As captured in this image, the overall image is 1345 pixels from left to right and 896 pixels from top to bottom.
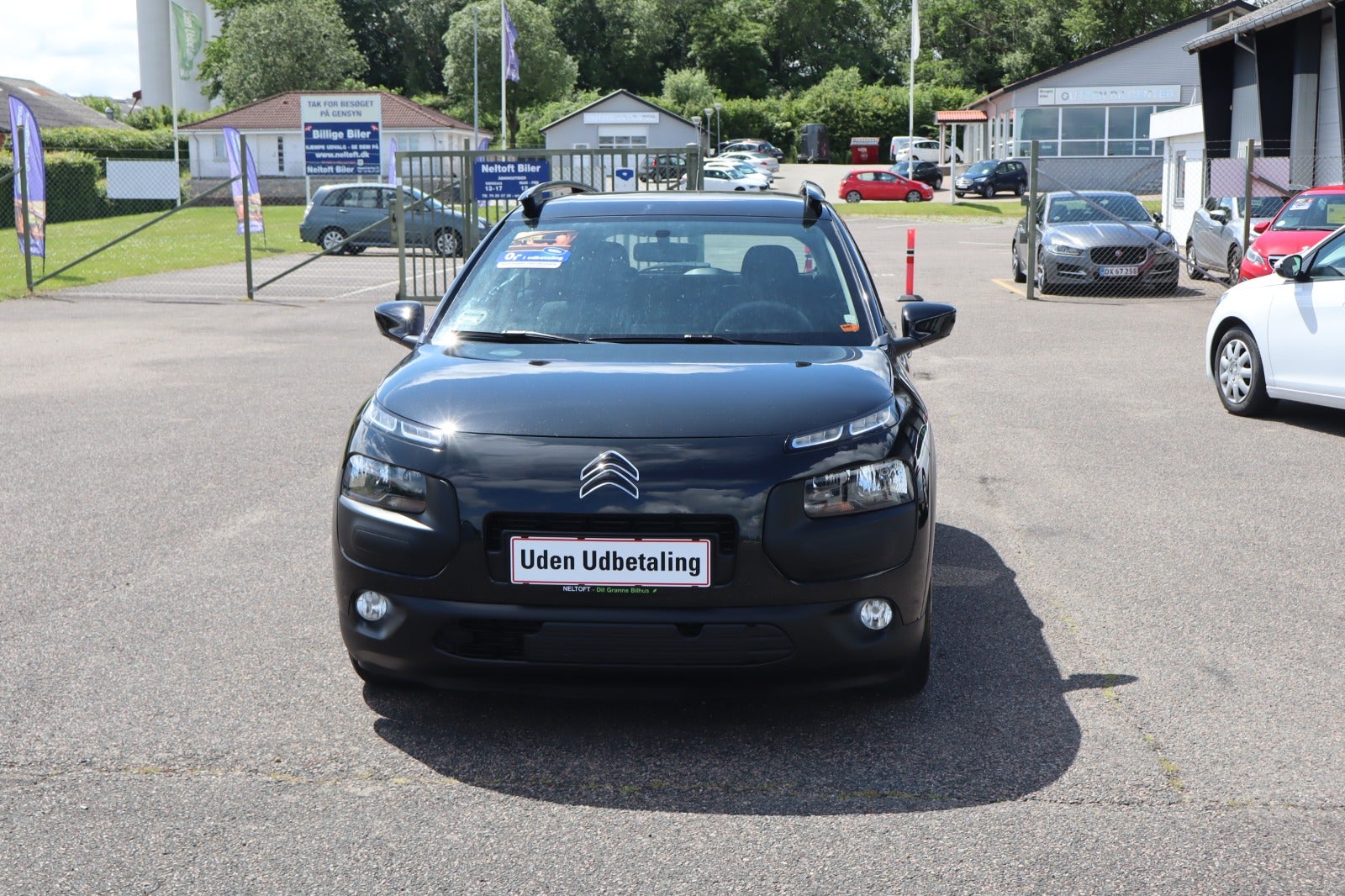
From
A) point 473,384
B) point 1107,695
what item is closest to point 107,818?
point 473,384

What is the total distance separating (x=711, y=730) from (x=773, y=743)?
0.68 ft

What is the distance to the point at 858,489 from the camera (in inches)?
153

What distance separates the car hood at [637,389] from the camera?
155 inches

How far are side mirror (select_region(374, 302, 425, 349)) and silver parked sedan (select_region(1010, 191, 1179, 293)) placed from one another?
1547cm

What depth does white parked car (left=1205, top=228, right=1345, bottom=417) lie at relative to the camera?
29.9ft

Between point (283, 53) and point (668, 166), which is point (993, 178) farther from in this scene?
point (668, 166)

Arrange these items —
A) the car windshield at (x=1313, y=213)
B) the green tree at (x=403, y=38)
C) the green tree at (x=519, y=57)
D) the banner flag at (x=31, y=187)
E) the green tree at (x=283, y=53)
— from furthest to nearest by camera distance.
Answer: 1. the green tree at (x=403, y=38)
2. the green tree at (x=519, y=57)
3. the green tree at (x=283, y=53)
4. the banner flag at (x=31, y=187)
5. the car windshield at (x=1313, y=213)

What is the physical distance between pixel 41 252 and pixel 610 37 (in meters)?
94.2

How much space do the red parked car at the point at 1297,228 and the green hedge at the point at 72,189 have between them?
3502 cm

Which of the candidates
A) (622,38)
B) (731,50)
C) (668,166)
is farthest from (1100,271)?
(622,38)

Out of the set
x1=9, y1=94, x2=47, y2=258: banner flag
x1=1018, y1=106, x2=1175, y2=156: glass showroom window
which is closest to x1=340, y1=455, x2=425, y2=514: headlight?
x1=9, y1=94, x2=47, y2=258: banner flag

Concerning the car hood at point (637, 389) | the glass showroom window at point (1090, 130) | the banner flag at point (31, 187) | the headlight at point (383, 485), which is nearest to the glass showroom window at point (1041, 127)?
the glass showroom window at point (1090, 130)

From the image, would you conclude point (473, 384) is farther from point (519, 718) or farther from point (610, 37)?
point (610, 37)

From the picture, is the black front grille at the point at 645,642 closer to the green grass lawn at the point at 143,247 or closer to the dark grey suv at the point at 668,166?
the dark grey suv at the point at 668,166
